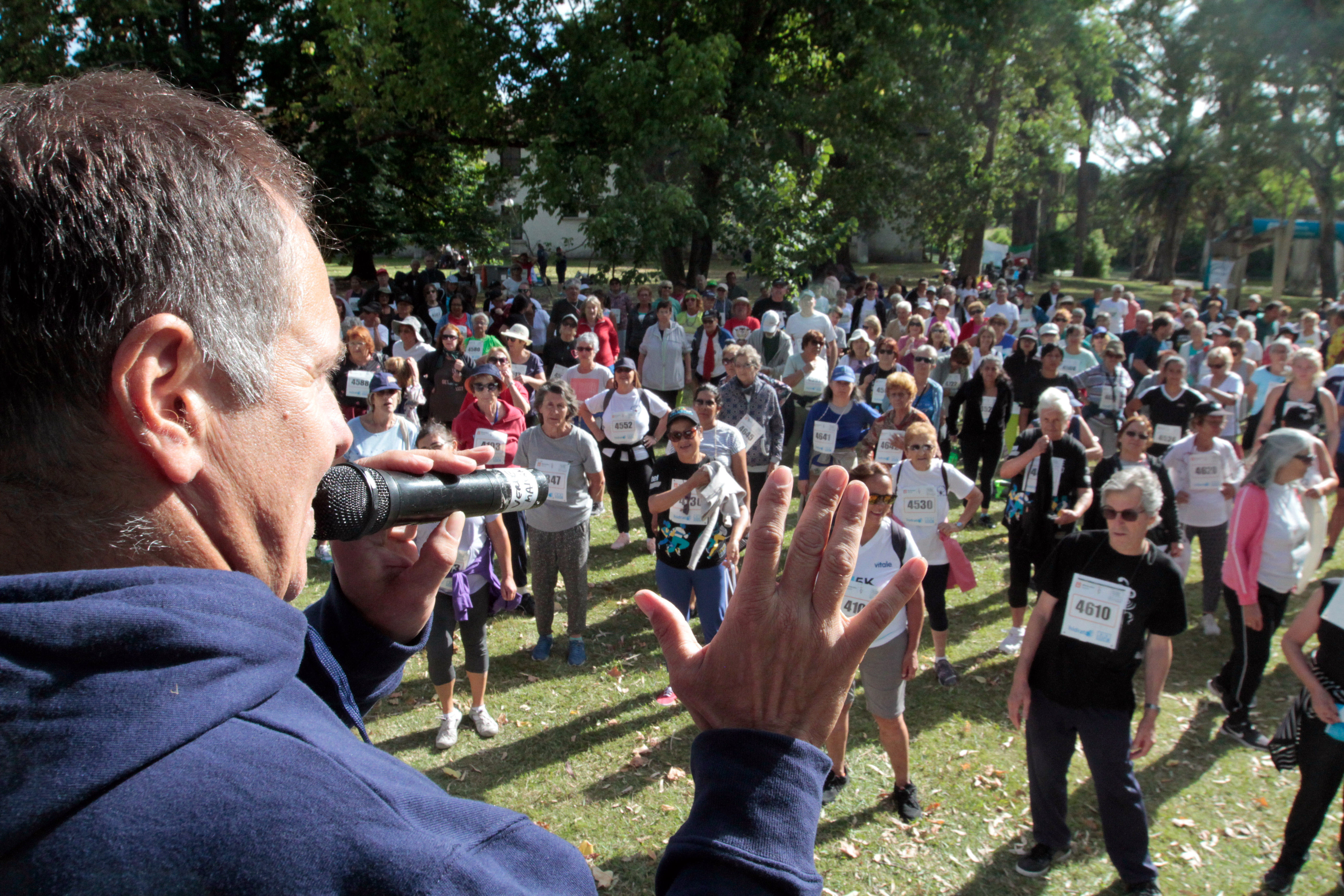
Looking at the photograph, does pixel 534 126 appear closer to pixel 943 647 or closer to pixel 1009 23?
pixel 1009 23

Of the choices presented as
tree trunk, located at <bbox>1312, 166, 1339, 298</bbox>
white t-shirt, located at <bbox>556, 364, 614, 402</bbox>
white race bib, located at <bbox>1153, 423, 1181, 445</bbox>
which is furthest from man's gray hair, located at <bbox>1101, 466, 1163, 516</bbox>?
tree trunk, located at <bbox>1312, 166, 1339, 298</bbox>

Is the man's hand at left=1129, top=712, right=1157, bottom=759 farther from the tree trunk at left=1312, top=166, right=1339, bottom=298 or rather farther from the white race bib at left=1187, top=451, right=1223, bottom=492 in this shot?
the tree trunk at left=1312, top=166, right=1339, bottom=298

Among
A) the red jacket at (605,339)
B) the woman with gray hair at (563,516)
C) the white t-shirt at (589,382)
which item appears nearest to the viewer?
the woman with gray hair at (563,516)

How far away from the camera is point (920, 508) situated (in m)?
5.96

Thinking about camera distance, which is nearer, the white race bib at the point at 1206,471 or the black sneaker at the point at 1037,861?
the black sneaker at the point at 1037,861

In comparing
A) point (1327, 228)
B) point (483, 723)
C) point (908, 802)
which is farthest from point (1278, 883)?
point (1327, 228)

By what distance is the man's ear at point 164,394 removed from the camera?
80 centimetres

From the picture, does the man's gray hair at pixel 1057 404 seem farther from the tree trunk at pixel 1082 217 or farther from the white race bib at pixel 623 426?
the tree trunk at pixel 1082 217

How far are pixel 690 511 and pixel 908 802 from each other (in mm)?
2281

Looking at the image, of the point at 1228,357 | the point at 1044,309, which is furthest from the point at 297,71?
the point at 1228,357

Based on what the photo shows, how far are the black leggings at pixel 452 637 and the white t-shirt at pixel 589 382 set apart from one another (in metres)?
3.95

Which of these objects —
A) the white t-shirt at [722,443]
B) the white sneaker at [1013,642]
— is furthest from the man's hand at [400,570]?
the white sneaker at [1013,642]

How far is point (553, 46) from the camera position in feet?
54.7

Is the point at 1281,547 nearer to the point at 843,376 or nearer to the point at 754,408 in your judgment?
the point at 843,376
